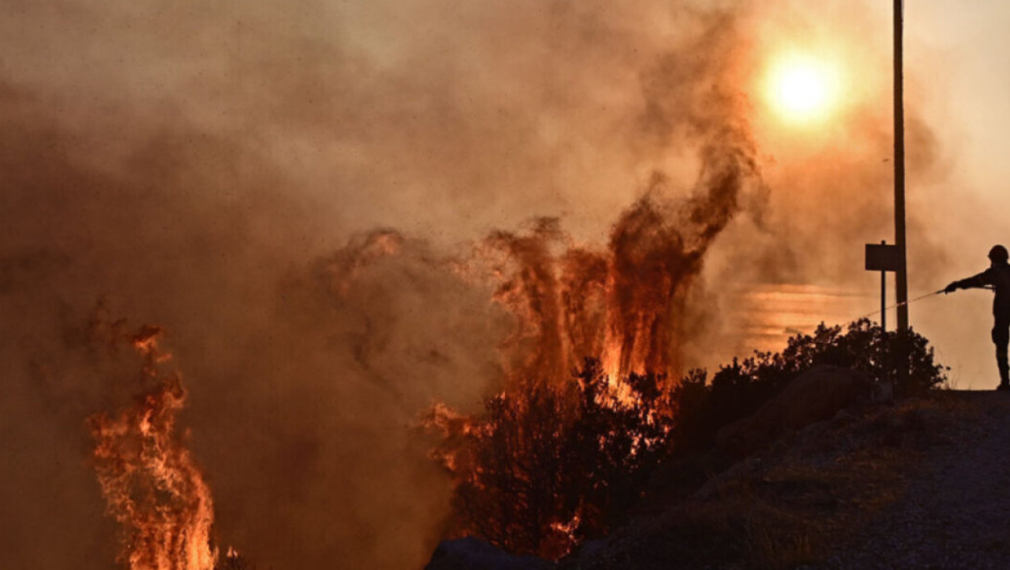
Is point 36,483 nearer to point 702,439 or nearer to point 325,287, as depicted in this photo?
point 325,287

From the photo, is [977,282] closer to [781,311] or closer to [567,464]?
[567,464]

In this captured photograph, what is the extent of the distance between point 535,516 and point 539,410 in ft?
12.2

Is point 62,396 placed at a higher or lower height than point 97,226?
lower

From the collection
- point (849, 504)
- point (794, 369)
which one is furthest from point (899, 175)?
point (849, 504)

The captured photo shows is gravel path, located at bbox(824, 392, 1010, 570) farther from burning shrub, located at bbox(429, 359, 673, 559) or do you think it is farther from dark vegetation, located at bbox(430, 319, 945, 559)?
burning shrub, located at bbox(429, 359, 673, 559)

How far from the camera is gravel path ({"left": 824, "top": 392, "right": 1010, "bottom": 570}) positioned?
992cm

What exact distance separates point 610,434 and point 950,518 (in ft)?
48.3

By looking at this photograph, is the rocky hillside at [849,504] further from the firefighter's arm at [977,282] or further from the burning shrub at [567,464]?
the burning shrub at [567,464]

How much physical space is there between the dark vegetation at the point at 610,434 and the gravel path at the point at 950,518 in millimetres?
5266

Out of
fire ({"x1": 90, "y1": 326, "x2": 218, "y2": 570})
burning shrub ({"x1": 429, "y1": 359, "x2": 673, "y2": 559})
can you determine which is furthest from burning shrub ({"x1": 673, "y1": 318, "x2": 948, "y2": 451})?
fire ({"x1": 90, "y1": 326, "x2": 218, "y2": 570})

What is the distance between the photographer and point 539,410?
28484 millimetres

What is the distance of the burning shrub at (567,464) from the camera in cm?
2431

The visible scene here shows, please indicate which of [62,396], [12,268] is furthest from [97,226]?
[62,396]

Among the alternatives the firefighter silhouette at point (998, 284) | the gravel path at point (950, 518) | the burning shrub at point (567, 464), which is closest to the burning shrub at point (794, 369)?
the burning shrub at point (567, 464)
